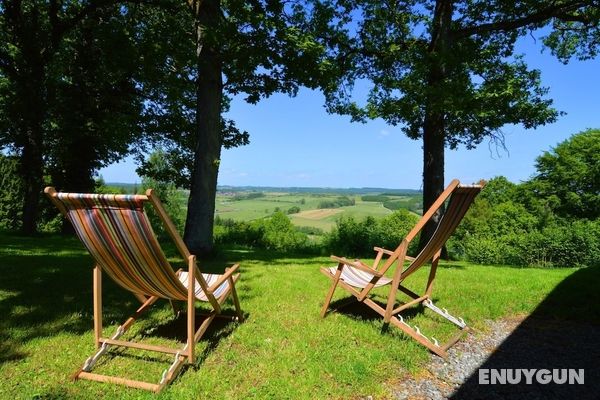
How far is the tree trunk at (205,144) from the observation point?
8.24 meters

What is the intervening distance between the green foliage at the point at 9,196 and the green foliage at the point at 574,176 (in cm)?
3608

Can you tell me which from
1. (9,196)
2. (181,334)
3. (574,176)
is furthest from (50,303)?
(574,176)

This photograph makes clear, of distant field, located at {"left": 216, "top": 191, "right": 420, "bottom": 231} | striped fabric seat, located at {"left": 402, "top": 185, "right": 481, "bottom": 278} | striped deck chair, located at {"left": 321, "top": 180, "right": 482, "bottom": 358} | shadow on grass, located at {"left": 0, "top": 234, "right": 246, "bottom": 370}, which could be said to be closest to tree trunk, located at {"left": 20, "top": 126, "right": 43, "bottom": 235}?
shadow on grass, located at {"left": 0, "top": 234, "right": 246, "bottom": 370}

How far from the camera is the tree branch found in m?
9.45

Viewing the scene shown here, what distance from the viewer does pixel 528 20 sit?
31.8 ft

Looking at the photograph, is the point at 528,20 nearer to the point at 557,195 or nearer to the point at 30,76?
the point at 30,76

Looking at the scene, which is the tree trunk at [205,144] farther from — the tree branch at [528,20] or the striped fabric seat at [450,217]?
the tree branch at [528,20]

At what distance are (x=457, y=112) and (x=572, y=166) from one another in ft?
81.3

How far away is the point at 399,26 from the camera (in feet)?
35.3

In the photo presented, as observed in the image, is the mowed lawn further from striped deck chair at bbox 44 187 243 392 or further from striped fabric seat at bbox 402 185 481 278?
striped fabric seat at bbox 402 185 481 278

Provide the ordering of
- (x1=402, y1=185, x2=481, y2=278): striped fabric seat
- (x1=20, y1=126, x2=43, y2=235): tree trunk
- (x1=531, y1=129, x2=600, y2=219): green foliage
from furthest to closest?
(x1=531, y1=129, x2=600, y2=219): green foliage < (x1=20, y1=126, x2=43, y2=235): tree trunk < (x1=402, y1=185, x2=481, y2=278): striped fabric seat

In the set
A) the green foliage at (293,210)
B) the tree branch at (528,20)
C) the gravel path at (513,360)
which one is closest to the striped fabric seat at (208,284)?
the gravel path at (513,360)

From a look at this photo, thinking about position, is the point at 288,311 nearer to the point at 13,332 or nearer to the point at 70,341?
the point at 70,341

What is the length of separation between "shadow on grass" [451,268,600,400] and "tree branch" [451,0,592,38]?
6.77 metres
